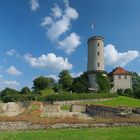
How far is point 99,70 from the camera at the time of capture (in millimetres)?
68062

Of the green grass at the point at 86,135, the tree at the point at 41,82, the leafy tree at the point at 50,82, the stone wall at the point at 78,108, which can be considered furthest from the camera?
the leafy tree at the point at 50,82

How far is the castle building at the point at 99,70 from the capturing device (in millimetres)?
67812

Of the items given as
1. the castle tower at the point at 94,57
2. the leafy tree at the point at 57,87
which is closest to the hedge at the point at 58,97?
the castle tower at the point at 94,57

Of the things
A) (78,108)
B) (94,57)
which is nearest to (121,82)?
(94,57)

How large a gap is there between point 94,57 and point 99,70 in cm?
353

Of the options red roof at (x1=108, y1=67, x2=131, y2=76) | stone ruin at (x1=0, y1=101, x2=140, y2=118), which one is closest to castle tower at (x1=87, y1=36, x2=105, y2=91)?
red roof at (x1=108, y1=67, x2=131, y2=76)

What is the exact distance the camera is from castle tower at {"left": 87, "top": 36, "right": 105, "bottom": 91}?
222ft

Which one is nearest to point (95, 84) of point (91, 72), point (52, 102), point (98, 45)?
point (91, 72)

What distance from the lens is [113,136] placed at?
1483 cm

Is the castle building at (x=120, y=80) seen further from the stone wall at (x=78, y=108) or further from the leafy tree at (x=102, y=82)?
the stone wall at (x=78, y=108)

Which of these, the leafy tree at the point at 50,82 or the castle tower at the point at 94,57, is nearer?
the castle tower at the point at 94,57

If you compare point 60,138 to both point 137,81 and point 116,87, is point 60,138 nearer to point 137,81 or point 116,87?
point 116,87

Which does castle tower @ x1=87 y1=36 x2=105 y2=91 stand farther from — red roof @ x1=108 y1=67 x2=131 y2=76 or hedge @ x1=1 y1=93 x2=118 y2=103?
hedge @ x1=1 y1=93 x2=118 y2=103

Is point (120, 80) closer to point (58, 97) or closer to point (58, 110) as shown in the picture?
point (58, 97)
